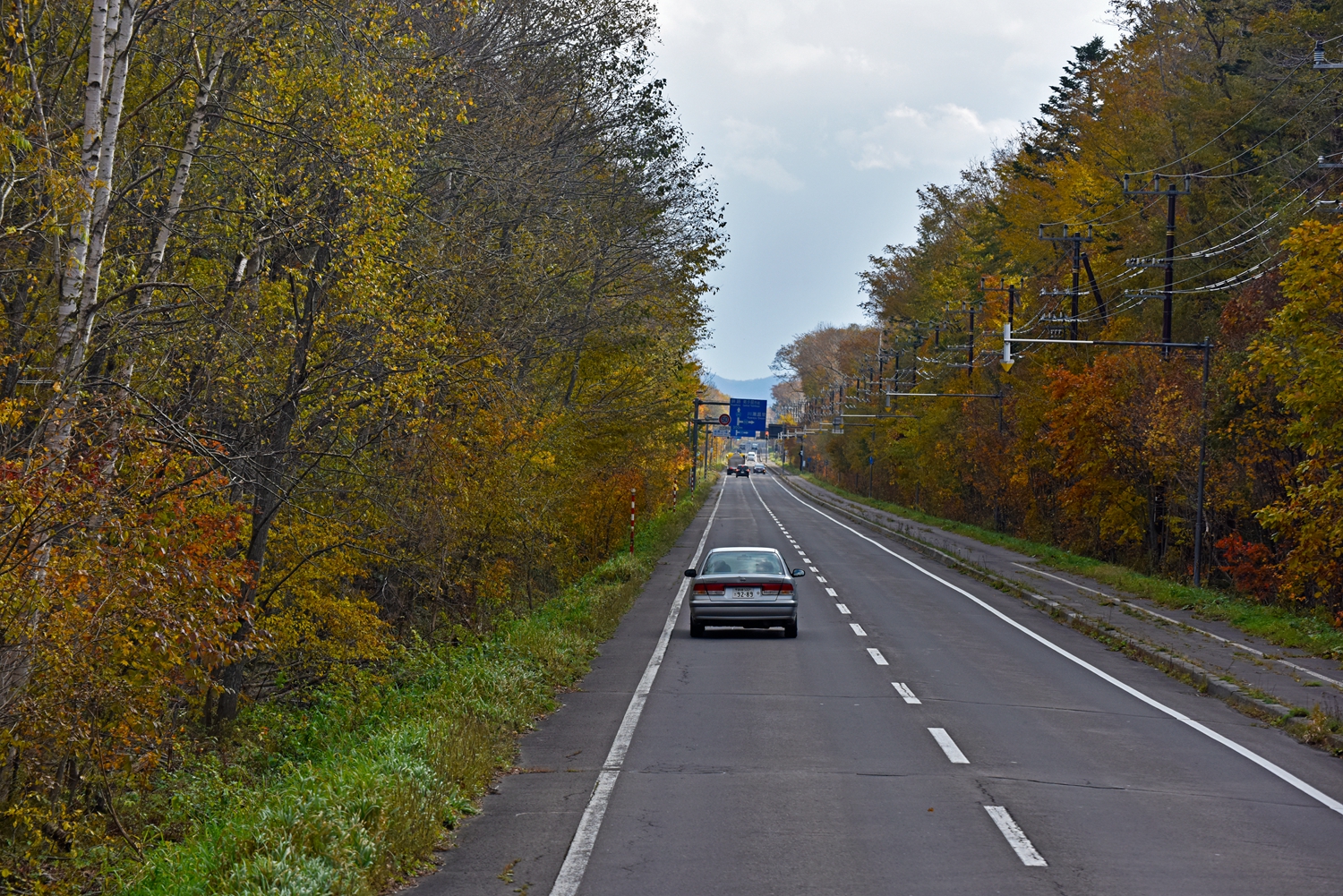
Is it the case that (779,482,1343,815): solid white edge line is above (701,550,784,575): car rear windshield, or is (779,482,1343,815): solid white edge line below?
below

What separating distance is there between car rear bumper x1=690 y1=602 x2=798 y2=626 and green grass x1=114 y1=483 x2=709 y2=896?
6.01ft

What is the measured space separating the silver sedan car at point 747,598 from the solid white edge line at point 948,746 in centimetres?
864

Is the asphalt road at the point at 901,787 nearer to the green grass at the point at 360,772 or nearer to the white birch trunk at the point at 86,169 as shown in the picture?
the green grass at the point at 360,772

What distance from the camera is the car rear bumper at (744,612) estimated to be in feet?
71.2

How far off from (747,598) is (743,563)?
74cm

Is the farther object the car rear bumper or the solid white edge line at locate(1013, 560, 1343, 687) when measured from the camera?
the car rear bumper

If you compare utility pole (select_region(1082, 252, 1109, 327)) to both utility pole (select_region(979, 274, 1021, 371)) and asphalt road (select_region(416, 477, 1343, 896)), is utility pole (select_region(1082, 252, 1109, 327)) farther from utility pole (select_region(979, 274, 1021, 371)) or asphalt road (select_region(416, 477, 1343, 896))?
asphalt road (select_region(416, 477, 1343, 896))

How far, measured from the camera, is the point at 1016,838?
27.9 feet

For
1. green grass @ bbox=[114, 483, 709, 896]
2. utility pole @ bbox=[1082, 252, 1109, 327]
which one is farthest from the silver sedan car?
utility pole @ bbox=[1082, 252, 1109, 327]

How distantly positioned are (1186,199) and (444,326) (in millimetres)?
29636

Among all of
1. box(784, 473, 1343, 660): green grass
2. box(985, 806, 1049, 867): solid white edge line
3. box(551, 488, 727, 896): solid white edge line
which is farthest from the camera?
box(784, 473, 1343, 660): green grass

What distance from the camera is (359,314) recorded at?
54.3ft

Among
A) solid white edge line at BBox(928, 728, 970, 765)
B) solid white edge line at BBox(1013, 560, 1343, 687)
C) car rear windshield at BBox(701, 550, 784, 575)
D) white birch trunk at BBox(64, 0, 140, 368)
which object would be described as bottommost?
solid white edge line at BBox(1013, 560, 1343, 687)

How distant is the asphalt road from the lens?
7.71 meters
